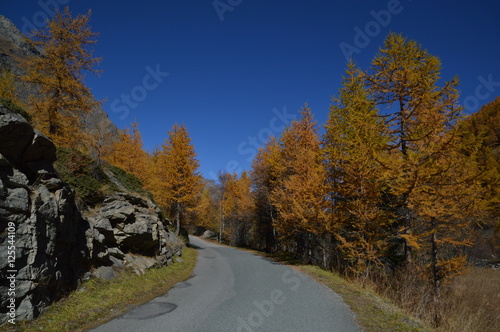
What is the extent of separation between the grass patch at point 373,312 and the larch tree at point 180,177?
52.3ft

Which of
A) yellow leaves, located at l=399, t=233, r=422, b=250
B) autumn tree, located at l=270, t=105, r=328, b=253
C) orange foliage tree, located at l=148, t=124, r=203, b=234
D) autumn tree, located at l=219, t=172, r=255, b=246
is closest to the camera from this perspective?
yellow leaves, located at l=399, t=233, r=422, b=250

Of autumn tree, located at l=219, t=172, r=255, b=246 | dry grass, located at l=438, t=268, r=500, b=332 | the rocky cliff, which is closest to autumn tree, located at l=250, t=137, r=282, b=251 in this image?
autumn tree, located at l=219, t=172, r=255, b=246

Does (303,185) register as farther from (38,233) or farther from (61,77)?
(61,77)

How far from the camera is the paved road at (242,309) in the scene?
595cm

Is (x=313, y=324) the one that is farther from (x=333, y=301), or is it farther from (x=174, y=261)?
(x=174, y=261)

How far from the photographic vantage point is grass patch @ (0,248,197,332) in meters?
5.55

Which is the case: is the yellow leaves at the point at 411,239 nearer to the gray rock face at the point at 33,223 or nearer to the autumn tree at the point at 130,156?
the gray rock face at the point at 33,223

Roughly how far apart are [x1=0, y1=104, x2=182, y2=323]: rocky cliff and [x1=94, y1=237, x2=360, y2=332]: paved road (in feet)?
6.20

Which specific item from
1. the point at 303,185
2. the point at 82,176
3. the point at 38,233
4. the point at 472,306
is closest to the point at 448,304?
the point at 472,306

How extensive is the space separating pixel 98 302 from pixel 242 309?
4.14 meters

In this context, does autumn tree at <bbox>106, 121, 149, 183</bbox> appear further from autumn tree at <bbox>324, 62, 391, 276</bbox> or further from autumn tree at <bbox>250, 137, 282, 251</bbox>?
autumn tree at <bbox>324, 62, 391, 276</bbox>

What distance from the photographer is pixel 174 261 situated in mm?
14602

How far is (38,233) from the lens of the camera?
6.14m

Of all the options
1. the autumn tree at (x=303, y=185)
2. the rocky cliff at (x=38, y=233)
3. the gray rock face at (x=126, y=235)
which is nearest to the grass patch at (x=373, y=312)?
the autumn tree at (x=303, y=185)
